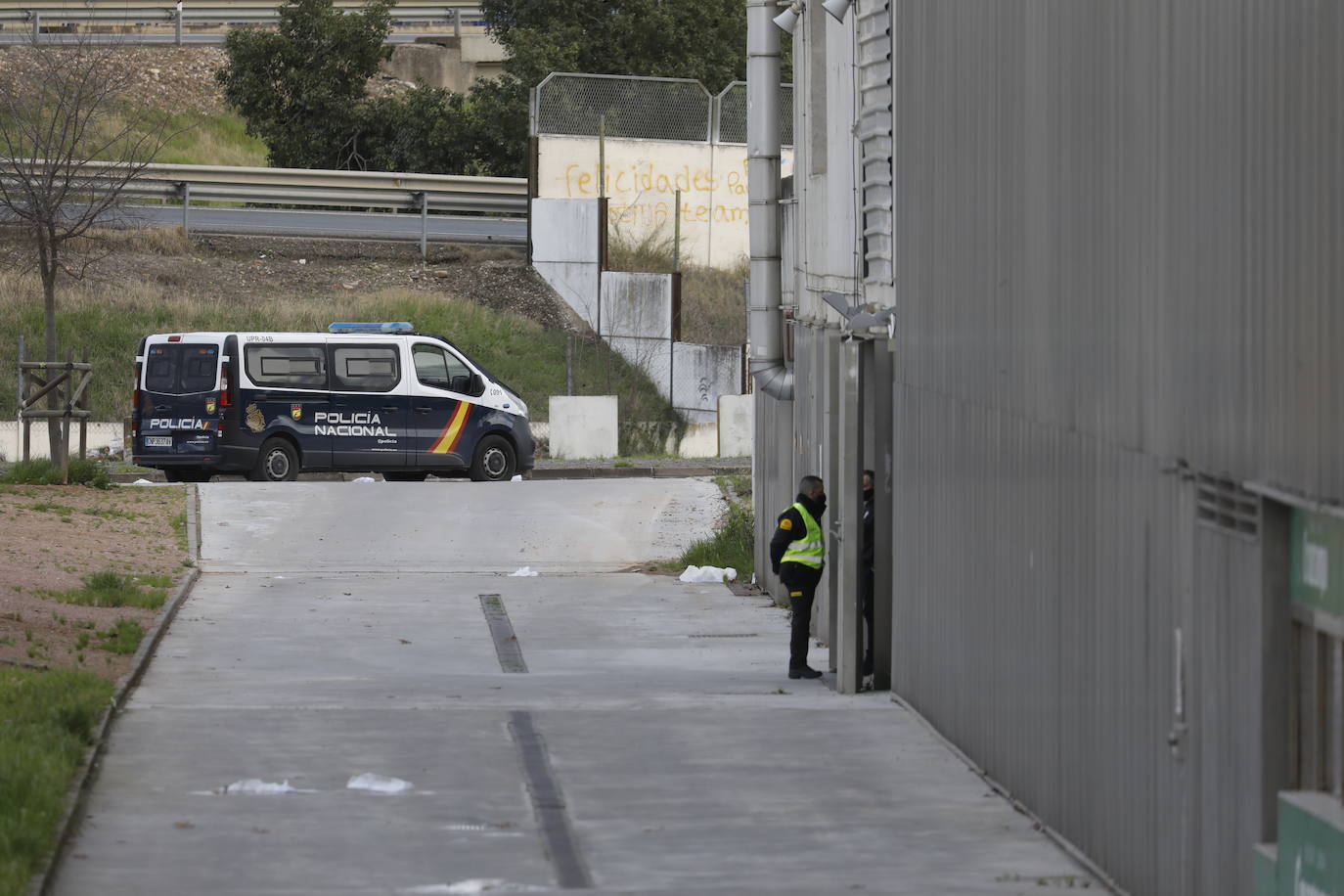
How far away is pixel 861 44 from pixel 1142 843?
8088 mm

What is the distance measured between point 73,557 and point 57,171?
1180 cm

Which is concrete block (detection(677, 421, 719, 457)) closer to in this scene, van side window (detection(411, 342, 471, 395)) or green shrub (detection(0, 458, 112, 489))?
van side window (detection(411, 342, 471, 395))

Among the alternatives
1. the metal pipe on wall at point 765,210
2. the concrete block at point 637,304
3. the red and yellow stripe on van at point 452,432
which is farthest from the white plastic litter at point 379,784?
the concrete block at point 637,304

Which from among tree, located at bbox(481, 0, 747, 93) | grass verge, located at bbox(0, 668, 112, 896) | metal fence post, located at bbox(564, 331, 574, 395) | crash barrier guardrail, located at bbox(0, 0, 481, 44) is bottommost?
grass verge, located at bbox(0, 668, 112, 896)

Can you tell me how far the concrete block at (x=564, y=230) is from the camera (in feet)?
117

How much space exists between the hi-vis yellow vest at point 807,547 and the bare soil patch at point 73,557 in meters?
4.68

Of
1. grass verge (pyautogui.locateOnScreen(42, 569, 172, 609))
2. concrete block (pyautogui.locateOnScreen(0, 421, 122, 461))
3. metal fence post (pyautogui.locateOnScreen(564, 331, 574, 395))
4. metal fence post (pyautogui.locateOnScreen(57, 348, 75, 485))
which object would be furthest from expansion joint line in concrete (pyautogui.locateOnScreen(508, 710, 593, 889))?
metal fence post (pyautogui.locateOnScreen(564, 331, 574, 395))

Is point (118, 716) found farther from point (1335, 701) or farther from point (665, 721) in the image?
point (1335, 701)

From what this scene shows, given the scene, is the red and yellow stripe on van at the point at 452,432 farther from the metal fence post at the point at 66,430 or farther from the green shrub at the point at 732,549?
the green shrub at the point at 732,549

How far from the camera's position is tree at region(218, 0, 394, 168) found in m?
40.6

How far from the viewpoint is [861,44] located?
13.9 metres

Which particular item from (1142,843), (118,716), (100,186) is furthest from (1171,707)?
(100,186)

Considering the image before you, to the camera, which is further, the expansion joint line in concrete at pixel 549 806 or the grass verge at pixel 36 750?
the expansion joint line in concrete at pixel 549 806

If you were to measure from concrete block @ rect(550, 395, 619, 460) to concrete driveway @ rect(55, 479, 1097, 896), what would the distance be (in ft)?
40.7
